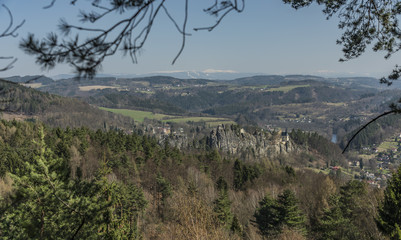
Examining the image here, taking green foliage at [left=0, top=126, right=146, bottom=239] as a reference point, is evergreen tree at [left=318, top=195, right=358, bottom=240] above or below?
below

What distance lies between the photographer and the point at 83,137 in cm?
5038

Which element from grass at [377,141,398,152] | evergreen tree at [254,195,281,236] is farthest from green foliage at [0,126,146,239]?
grass at [377,141,398,152]

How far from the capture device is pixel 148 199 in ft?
118

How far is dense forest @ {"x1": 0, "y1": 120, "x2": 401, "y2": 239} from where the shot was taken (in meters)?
8.16

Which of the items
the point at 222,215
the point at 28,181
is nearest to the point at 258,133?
the point at 222,215

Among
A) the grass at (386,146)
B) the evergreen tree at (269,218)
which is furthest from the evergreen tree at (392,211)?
the grass at (386,146)

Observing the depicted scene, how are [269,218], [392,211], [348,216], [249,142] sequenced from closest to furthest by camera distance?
[392,211]
[269,218]
[348,216]
[249,142]

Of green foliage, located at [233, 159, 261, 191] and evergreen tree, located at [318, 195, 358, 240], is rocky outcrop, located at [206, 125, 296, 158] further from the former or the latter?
evergreen tree, located at [318, 195, 358, 240]

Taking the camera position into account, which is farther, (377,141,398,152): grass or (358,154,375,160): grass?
(377,141,398,152): grass

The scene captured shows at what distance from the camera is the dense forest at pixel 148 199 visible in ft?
26.8

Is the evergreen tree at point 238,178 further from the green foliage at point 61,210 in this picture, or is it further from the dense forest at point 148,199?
the green foliage at point 61,210

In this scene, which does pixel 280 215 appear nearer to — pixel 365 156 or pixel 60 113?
pixel 365 156

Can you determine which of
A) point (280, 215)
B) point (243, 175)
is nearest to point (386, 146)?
point (243, 175)

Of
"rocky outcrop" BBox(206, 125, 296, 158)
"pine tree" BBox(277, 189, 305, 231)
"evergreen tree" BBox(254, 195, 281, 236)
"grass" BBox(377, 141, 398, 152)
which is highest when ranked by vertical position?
"pine tree" BBox(277, 189, 305, 231)
